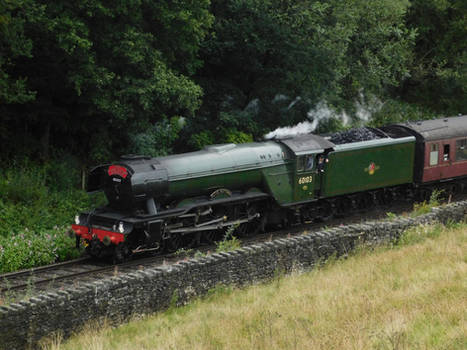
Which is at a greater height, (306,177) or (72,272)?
(306,177)

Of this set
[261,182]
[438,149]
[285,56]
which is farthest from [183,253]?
[438,149]

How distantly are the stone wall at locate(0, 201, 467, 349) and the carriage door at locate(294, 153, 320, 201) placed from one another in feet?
12.2

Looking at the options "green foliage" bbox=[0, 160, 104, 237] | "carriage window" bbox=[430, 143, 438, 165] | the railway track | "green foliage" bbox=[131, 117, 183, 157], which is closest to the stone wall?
the railway track

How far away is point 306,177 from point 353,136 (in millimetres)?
3199

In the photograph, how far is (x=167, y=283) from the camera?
12.6 metres

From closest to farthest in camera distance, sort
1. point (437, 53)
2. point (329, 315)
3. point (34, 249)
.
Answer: point (329, 315)
point (34, 249)
point (437, 53)

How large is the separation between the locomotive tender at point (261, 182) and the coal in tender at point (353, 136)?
0.05 meters

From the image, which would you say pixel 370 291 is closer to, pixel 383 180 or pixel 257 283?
pixel 257 283

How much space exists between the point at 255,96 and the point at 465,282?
53.6ft

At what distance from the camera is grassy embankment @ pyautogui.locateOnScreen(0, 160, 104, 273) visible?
1656cm

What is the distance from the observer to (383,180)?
22.7 m

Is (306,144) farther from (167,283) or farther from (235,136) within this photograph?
(167,283)

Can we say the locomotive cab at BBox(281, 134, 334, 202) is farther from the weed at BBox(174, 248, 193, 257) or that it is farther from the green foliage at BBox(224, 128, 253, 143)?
the green foliage at BBox(224, 128, 253, 143)

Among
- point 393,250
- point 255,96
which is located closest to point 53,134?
point 255,96
